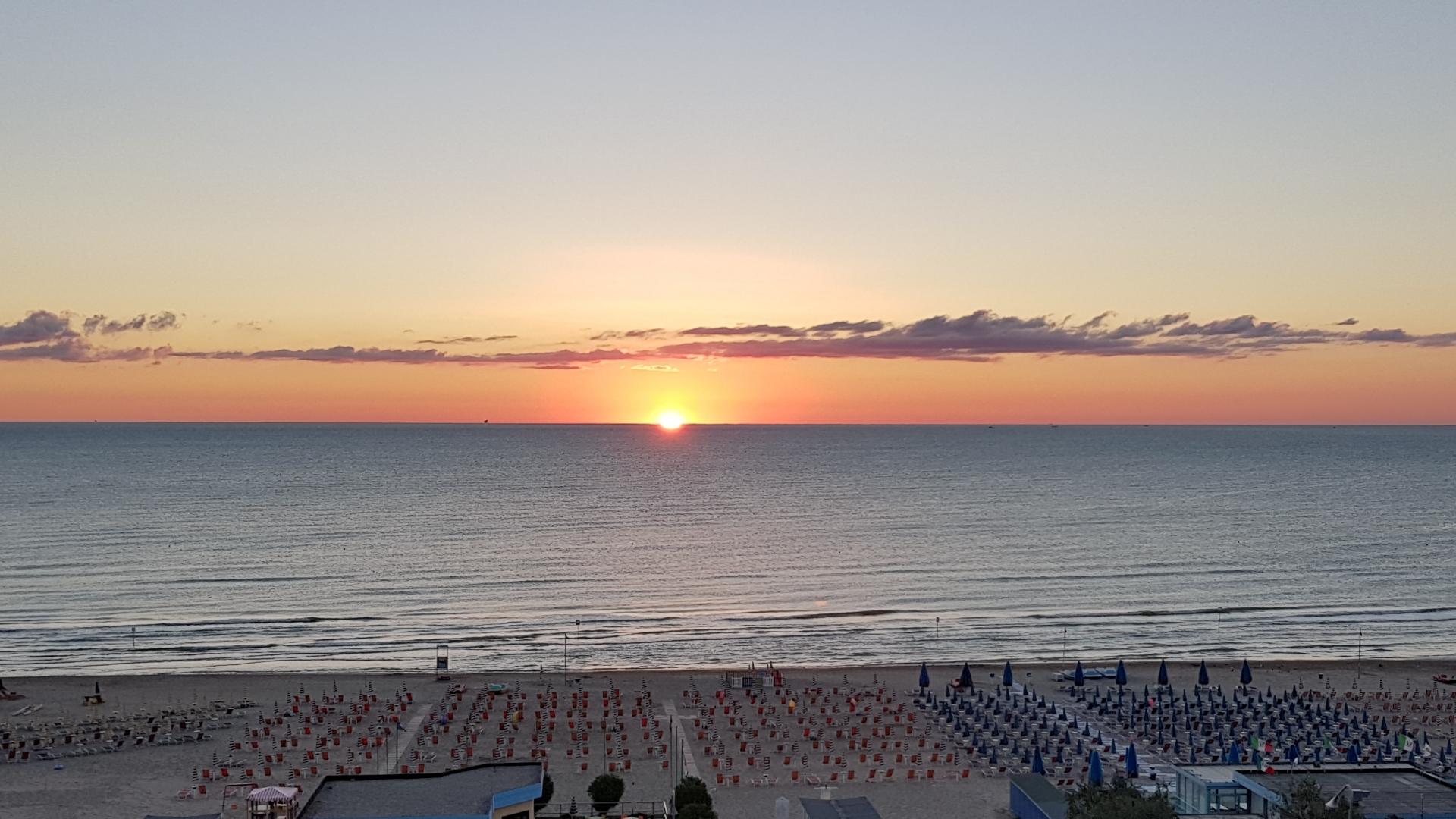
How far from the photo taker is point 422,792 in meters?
25.4

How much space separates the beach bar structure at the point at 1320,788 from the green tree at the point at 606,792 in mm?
13569

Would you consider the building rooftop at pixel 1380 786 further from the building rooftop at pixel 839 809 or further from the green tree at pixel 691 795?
the green tree at pixel 691 795

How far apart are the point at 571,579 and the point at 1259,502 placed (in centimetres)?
10067

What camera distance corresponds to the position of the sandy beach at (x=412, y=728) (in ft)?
110

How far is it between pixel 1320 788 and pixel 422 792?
19.3 metres

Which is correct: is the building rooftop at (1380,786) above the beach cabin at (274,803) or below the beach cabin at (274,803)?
above

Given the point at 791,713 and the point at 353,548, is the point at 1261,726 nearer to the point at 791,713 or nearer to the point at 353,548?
the point at 791,713

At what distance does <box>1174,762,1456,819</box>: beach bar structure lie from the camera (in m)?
25.7

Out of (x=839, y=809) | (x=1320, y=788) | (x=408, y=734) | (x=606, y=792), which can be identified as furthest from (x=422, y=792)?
(x=1320, y=788)

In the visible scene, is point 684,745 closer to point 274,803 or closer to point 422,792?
point 274,803

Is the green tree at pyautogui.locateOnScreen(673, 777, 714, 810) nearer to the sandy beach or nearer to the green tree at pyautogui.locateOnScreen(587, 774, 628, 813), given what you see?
the green tree at pyautogui.locateOnScreen(587, 774, 628, 813)

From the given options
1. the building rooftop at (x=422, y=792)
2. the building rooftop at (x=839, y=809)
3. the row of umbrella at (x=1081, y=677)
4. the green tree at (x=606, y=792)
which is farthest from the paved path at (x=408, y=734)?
the row of umbrella at (x=1081, y=677)

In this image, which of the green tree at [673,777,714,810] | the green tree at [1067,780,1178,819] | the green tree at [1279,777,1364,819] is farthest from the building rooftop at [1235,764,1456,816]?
the green tree at [673,777,714,810]

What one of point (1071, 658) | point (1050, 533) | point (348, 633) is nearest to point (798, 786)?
point (1071, 658)
